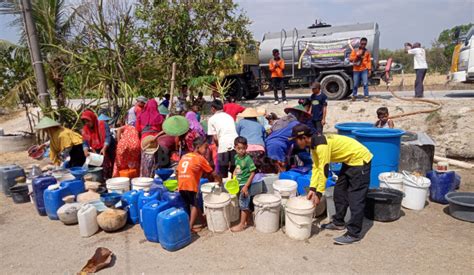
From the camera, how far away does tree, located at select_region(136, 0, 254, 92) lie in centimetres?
1062

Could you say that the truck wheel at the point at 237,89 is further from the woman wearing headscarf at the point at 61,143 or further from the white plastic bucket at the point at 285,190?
the white plastic bucket at the point at 285,190

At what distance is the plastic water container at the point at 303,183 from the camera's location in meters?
4.57

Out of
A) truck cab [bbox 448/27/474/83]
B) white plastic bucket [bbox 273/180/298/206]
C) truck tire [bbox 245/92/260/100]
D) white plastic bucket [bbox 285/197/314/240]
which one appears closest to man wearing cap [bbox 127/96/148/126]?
white plastic bucket [bbox 273/180/298/206]

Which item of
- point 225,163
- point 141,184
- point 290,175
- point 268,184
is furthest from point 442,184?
point 141,184

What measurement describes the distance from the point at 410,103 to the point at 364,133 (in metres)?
5.24

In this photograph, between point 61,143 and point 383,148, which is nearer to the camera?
point 383,148

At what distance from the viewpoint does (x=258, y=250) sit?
3.69m

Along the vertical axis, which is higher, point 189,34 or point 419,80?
point 189,34

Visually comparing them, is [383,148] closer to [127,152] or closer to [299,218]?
[299,218]

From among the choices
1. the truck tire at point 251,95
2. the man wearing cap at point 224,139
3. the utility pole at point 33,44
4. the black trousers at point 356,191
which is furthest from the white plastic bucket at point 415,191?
the truck tire at point 251,95

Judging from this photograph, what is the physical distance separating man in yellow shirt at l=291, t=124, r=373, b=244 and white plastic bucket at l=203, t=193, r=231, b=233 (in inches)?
43.8

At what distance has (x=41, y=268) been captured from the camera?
3537mm

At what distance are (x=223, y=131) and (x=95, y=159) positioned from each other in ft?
8.05

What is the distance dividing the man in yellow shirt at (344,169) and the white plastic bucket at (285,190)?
1.99 ft
